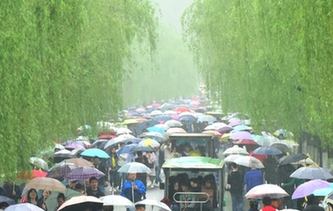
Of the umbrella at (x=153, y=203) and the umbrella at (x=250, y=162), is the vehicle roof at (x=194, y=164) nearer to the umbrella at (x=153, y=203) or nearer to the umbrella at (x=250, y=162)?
the umbrella at (x=250, y=162)

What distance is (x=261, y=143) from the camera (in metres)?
29.8

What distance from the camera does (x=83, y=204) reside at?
1429 centimetres

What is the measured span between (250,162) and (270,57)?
103 inches

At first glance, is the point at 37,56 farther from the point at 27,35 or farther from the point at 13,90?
the point at 13,90

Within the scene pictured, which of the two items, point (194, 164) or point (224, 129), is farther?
point (224, 129)

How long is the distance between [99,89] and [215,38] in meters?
8.62

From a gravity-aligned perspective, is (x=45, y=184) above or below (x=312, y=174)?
above

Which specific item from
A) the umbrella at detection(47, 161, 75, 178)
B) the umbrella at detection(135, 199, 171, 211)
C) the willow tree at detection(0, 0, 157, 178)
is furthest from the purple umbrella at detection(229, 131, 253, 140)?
the umbrella at detection(135, 199, 171, 211)

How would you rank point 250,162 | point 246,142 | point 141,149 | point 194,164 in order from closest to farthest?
point 194,164 < point 250,162 < point 141,149 < point 246,142

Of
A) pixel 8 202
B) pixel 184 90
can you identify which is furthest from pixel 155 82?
pixel 8 202

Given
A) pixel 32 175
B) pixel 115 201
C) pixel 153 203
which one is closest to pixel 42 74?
pixel 115 201

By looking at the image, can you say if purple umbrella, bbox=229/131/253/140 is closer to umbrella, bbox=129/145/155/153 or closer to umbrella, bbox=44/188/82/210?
umbrella, bbox=129/145/155/153

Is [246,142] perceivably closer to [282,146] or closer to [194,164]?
[282,146]

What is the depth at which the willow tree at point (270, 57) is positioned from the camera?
502 inches
